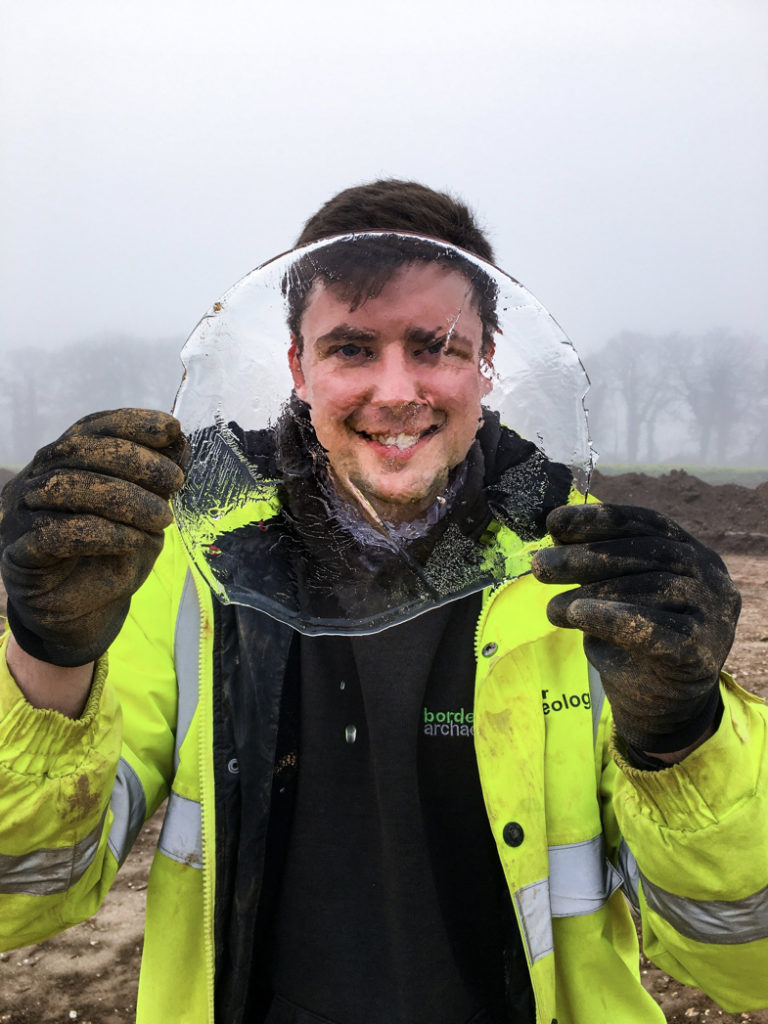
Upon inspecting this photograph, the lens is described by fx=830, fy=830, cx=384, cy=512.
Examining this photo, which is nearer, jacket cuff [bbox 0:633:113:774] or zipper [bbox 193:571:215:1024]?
jacket cuff [bbox 0:633:113:774]

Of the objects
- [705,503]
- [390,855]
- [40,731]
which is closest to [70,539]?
[40,731]

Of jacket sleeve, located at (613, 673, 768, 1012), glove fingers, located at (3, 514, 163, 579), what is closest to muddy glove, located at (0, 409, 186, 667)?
glove fingers, located at (3, 514, 163, 579)

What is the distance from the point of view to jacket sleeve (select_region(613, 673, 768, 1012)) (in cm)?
128

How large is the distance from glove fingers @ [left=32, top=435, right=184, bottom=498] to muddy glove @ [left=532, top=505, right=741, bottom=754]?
0.57 meters

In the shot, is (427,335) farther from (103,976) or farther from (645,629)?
(103,976)

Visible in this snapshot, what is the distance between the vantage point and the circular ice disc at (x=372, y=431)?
4.86ft

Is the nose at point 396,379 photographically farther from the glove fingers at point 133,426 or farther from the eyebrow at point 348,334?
the glove fingers at point 133,426

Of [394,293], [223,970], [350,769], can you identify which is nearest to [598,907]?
[350,769]

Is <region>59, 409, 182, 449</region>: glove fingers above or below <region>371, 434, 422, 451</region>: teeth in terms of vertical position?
above

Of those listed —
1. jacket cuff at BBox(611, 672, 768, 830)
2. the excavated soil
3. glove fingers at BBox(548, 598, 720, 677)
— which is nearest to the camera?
glove fingers at BBox(548, 598, 720, 677)

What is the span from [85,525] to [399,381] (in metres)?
0.59

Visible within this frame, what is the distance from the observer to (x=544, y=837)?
60.3 inches

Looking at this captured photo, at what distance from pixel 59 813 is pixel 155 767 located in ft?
1.00

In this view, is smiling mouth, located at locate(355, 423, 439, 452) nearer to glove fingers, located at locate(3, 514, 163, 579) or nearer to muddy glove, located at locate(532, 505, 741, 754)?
muddy glove, located at locate(532, 505, 741, 754)
